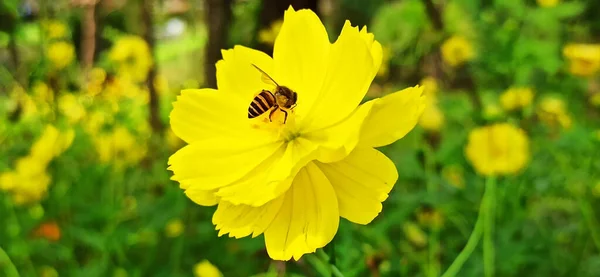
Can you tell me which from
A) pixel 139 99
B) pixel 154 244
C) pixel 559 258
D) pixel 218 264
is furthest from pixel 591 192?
pixel 139 99

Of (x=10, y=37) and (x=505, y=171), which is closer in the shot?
(x=505, y=171)

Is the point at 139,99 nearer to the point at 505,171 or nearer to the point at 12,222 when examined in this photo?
the point at 12,222

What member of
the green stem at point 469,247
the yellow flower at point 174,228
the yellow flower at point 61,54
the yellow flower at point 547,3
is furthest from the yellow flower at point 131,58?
the green stem at point 469,247

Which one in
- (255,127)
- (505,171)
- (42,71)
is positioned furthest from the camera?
(42,71)

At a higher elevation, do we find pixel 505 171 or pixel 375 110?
pixel 375 110

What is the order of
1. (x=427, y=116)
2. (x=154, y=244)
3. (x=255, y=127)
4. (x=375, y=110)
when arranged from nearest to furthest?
(x=375, y=110)
(x=255, y=127)
(x=427, y=116)
(x=154, y=244)

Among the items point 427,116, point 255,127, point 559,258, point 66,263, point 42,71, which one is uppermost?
point 255,127

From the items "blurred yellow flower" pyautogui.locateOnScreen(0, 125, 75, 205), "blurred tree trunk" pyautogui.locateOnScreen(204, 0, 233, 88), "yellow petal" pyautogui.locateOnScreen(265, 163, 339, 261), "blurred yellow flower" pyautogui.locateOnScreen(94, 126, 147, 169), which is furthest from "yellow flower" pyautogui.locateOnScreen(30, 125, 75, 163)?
"yellow petal" pyautogui.locateOnScreen(265, 163, 339, 261)

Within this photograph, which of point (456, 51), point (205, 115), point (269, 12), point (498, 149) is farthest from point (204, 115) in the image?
point (269, 12)
